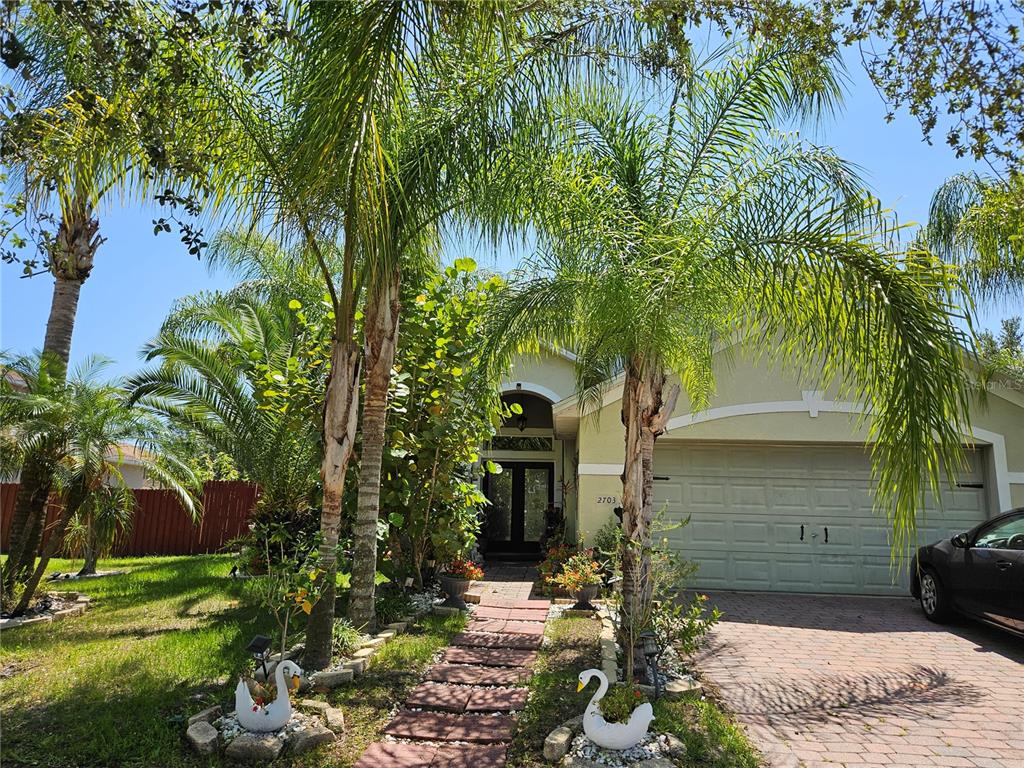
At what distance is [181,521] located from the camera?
19.5m

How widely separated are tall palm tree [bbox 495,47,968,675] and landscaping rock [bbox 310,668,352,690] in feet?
8.50

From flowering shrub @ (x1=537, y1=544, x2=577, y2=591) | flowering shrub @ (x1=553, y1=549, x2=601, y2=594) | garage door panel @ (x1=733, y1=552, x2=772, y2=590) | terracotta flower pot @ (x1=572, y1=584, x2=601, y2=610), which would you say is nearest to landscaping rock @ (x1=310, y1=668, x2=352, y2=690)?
flowering shrub @ (x1=553, y1=549, x2=601, y2=594)

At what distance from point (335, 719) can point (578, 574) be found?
5.26 meters

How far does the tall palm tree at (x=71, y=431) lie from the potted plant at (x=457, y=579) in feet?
14.8

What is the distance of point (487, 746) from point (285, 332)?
9.72 meters

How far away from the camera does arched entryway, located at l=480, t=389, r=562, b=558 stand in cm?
1797

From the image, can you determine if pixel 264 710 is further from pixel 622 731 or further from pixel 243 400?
pixel 243 400

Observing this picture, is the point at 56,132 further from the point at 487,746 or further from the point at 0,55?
the point at 487,746

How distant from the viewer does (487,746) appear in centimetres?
500

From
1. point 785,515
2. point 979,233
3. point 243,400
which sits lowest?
point 785,515

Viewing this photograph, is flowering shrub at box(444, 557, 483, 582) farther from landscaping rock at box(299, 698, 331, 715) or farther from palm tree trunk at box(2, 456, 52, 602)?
palm tree trunk at box(2, 456, 52, 602)

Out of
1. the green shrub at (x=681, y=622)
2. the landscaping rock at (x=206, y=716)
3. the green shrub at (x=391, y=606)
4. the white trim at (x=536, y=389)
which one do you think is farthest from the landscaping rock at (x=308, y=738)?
the white trim at (x=536, y=389)

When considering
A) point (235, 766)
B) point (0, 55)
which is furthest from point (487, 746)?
point (0, 55)

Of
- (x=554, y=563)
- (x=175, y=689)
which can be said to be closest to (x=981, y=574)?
(x=554, y=563)
